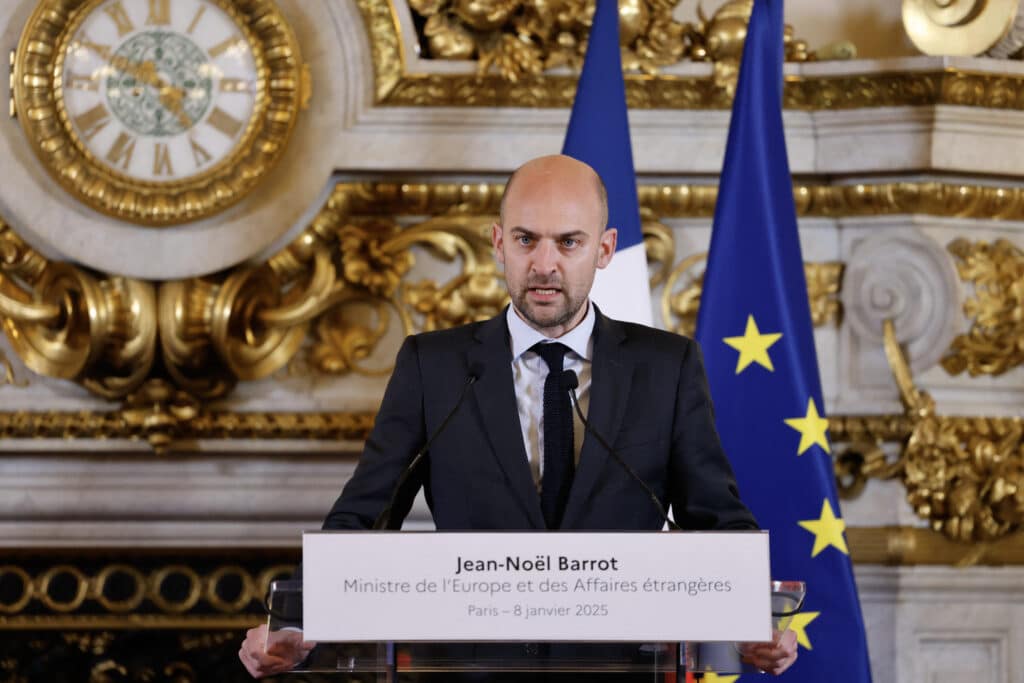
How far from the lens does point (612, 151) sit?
3.39 metres

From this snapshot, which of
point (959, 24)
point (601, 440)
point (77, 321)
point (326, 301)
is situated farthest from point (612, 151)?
point (601, 440)

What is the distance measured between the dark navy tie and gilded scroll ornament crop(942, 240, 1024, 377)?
1.86 metres

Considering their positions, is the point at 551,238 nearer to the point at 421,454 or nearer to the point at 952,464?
the point at 421,454

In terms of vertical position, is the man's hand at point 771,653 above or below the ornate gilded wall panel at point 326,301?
below

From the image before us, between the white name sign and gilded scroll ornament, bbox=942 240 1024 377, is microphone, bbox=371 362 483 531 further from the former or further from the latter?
gilded scroll ornament, bbox=942 240 1024 377

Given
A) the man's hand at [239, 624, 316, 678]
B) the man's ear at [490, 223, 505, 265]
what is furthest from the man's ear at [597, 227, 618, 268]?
the man's hand at [239, 624, 316, 678]

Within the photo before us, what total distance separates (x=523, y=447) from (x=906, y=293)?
6.09 ft

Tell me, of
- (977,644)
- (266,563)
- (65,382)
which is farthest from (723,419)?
(65,382)

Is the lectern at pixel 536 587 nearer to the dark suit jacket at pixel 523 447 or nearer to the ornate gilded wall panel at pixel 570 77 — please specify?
the dark suit jacket at pixel 523 447

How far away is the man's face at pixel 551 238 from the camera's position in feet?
6.14

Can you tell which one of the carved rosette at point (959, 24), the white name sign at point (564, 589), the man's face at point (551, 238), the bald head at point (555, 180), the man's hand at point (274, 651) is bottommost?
the man's hand at point (274, 651)

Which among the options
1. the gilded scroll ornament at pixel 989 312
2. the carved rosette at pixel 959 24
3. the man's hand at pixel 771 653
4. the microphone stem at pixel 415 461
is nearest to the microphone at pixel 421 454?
the microphone stem at pixel 415 461

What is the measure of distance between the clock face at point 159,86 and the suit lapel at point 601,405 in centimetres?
172

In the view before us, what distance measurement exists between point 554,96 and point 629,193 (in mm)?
341
